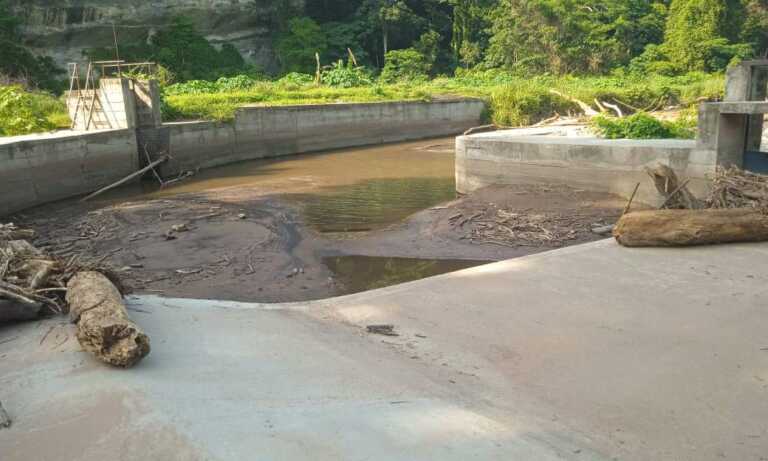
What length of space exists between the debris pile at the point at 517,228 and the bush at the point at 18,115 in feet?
42.4

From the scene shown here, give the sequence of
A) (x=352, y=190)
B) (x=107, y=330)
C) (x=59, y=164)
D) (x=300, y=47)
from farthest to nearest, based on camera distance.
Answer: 1. (x=300, y=47)
2. (x=352, y=190)
3. (x=59, y=164)
4. (x=107, y=330)

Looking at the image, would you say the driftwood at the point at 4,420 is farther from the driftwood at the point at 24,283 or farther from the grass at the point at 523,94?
the grass at the point at 523,94

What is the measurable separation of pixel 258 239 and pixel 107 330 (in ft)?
25.5

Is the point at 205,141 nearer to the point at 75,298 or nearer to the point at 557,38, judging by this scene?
the point at 75,298

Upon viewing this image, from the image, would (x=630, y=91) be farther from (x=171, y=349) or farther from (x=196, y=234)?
(x=171, y=349)

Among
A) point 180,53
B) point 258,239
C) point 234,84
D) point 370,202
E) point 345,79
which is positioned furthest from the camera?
point 180,53

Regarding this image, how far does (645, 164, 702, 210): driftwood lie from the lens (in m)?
10.6

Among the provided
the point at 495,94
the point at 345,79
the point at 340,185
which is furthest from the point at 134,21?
the point at 340,185

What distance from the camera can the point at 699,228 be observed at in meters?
9.14

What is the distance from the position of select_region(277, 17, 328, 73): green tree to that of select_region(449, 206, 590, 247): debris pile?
3165 cm

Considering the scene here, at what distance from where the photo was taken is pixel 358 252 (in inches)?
468

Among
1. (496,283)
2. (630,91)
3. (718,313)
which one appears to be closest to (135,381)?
(496,283)

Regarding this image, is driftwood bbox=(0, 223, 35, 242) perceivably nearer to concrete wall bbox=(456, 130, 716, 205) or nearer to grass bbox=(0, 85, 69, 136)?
concrete wall bbox=(456, 130, 716, 205)

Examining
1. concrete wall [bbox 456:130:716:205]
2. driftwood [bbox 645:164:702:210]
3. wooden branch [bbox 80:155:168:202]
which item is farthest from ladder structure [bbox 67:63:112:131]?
driftwood [bbox 645:164:702:210]
